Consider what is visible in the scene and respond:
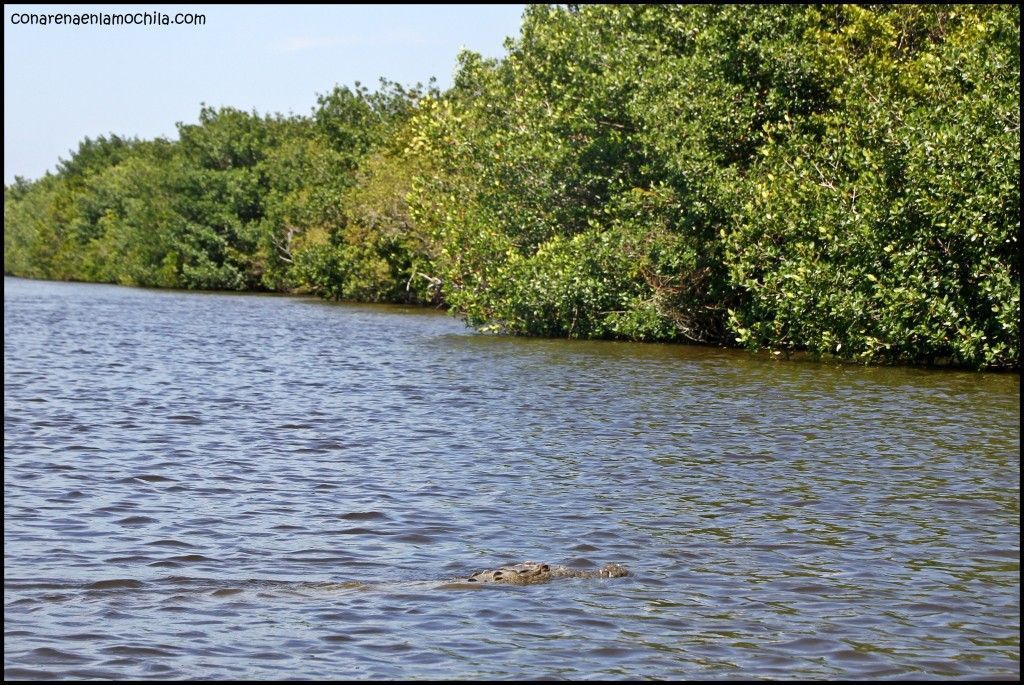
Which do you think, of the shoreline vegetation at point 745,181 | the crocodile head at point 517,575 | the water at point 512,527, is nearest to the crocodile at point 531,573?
the crocodile head at point 517,575

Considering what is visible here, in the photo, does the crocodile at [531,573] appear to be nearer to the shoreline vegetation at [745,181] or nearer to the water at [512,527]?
the water at [512,527]

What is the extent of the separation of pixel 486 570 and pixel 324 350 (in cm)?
2367

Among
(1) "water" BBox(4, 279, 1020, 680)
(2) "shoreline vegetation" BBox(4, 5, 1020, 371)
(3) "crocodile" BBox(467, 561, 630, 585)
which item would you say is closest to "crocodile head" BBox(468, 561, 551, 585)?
(3) "crocodile" BBox(467, 561, 630, 585)

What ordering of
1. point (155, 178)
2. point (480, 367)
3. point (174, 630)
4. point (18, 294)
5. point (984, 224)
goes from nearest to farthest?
point (174, 630) → point (984, 224) → point (480, 367) → point (18, 294) → point (155, 178)

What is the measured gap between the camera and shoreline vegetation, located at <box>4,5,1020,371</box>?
24.7 metres

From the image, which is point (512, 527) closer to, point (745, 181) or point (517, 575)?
point (517, 575)

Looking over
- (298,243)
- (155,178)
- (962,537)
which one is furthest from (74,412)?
(155,178)

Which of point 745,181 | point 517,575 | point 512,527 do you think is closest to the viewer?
point 517,575

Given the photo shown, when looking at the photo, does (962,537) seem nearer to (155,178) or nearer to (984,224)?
(984,224)

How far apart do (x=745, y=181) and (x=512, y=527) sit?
1957cm

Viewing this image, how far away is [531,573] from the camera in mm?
9461

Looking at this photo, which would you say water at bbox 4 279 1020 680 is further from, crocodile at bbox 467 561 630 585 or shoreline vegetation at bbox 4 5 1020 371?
shoreline vegetation at bbox 4 5 1020 371

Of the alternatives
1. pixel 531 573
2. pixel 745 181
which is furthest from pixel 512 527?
pixel 745 181

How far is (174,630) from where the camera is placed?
8.13m
